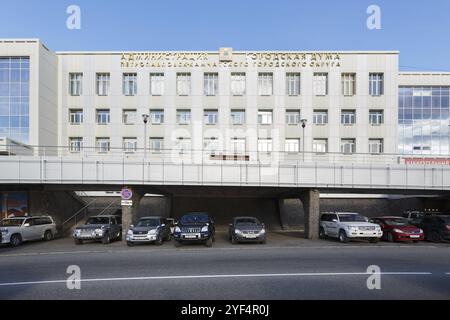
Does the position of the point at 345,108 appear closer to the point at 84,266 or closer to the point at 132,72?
the point at 132,72

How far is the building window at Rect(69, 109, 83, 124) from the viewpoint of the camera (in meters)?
39.7

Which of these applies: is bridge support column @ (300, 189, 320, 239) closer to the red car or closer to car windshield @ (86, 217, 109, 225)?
the red car

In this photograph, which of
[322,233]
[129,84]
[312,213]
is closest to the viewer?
[322,233]

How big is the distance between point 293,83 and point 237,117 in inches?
272

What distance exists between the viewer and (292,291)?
812 centimetres

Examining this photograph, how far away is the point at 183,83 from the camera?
39.3 metres

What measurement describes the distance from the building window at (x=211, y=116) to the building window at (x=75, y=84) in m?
13.5

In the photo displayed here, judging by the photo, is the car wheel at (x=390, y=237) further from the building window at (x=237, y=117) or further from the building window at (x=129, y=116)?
the building window at (x=129, y=116)

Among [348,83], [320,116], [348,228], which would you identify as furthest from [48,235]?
[348,83]

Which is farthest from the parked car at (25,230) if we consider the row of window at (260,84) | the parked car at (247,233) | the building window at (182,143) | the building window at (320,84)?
the building window at (320,84)

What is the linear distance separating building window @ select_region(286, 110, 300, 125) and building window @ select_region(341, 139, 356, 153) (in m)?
5.26

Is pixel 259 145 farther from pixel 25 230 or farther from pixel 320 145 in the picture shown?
pixel 25 230

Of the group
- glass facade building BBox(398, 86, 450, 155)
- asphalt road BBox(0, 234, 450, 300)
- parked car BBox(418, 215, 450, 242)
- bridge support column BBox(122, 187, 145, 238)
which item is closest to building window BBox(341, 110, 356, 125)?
glass facade building BBox(398, 86, 450, 155)
